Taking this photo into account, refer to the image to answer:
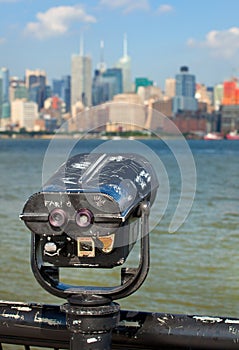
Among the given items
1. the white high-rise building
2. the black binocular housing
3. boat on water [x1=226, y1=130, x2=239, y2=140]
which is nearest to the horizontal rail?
the black binocular housing

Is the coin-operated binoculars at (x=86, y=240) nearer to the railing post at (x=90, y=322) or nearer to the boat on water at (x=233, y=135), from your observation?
the railing post at (x=90, y=322)

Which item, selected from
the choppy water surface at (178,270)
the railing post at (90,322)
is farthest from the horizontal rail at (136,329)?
the choppy water surface at (178,270)

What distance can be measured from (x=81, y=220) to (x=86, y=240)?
0.06 meters

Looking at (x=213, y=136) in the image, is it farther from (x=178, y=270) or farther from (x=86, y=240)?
(x=86, y=240)

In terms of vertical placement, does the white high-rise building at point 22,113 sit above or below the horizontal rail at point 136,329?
below

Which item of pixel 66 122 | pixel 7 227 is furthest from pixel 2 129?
pixel 66 122

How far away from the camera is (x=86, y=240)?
2.19 m

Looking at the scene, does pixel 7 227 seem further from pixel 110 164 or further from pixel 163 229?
pixel 110 164

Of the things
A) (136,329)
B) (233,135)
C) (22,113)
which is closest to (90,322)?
(136,329)

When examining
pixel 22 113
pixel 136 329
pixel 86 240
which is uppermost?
pixel 86 240

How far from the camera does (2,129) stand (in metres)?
125

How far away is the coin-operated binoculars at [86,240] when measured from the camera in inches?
85.7

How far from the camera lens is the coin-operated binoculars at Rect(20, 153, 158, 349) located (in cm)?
218

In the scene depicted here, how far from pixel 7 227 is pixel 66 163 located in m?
12.7
